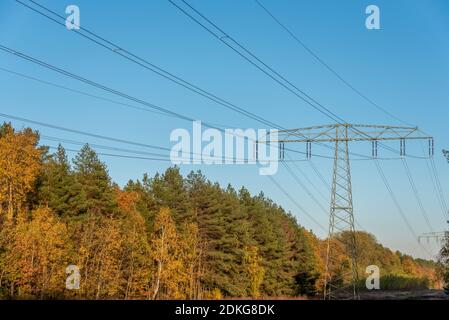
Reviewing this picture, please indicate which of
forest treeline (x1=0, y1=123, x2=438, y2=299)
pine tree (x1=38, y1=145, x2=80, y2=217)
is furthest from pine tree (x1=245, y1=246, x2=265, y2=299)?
pine tree (x1=38, y1=145, x2=80, y2=217)

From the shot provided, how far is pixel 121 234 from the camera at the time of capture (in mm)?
60125

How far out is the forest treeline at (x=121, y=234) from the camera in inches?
1829

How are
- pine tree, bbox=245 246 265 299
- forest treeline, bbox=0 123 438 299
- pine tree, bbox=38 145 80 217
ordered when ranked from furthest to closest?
pine tree, bbox=245 246 265 299 → pine tree, bbox=38 145 80 217 → forest treeline, bbox=0 123 438 299

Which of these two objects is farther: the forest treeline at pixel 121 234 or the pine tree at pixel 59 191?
the pine tree at pixel 59 191

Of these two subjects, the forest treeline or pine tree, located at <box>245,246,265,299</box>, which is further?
pine tree, located at <box>245,246,265,299</box>

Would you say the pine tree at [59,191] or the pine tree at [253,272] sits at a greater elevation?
the pine tree at [59,191]

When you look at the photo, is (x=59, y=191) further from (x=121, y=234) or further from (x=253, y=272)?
(x=253, y=272)

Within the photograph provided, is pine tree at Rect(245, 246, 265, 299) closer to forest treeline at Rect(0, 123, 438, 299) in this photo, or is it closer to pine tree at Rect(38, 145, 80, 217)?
forest treeline at Rect(0, 123, 438, 299)

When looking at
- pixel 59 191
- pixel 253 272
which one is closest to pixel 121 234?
pixel 59 191

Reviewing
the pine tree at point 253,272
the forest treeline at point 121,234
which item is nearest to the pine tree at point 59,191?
the forest treeline at point 121,234

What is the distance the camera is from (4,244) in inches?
1661

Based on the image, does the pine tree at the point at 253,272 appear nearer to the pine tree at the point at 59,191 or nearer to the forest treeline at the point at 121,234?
the forest treeline at the point at 121,234

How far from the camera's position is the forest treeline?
152 feet
